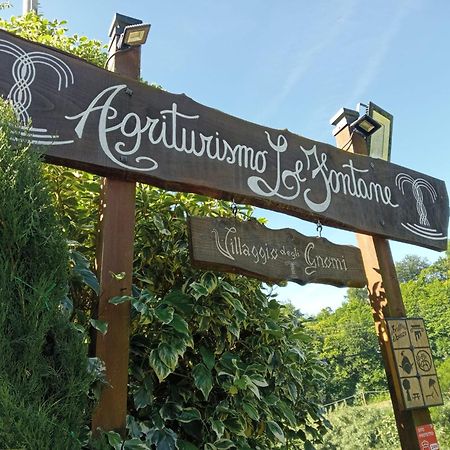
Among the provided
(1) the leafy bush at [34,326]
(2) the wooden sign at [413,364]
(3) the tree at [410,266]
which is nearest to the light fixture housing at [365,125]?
(2) the wooden sign at [413,364]

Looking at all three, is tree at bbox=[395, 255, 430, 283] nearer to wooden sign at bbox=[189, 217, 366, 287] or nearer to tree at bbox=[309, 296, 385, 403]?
tree at bbox=[309, 296, 385, 403]

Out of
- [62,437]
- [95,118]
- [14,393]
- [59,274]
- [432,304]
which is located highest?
[432,304]

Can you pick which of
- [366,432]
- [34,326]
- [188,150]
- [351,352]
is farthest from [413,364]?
[351,352]

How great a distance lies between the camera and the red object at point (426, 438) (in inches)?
90.3

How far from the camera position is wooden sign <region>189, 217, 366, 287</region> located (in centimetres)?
187

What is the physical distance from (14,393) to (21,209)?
0.48 meters

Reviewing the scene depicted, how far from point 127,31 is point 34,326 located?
1.38 m

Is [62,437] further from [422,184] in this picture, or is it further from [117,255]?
[422,184]

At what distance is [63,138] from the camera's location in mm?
1753

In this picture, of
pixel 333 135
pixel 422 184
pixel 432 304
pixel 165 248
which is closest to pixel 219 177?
pixel 165 248

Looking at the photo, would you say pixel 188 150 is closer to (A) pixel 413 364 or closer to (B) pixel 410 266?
(A) pixel 413 364

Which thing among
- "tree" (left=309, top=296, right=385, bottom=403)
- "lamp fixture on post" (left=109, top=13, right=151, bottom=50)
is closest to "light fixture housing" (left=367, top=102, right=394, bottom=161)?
"lamp fixture on post" (left=109, top=13, right=151, bottom=50)

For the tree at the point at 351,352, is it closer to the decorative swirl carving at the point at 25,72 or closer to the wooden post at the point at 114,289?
the wooden post at the point at 114,289

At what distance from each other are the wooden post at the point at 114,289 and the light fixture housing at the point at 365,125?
161cm
